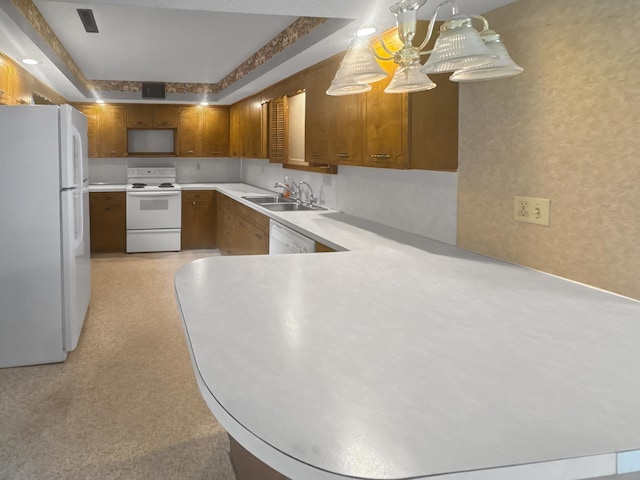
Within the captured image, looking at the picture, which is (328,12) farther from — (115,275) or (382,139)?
(115,275)

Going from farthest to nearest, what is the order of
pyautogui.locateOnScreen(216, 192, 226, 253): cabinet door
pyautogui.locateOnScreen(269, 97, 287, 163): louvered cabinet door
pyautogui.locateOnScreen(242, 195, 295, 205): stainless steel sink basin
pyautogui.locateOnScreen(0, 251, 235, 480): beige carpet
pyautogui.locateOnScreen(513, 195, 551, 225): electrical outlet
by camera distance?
pyautogui.locateOnScreen(216, 192, 226, 253): cabinet door, pyautogui.locateOnScreen(242, 195, 295, 205): stainless steel sink basin, pyautogui.locateOnScreen(269, 97, 287, 163): louvered cabinet door, pyautogui.locateOnScreen(0, 251, 235, 480): beige carpet, pyautogui.locateOnScreen(513, 195, 551, 225): electrical outlet

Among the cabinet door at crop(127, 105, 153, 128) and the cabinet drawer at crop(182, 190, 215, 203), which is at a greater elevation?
the cabinet door at crop(127, 105, 153, 128)

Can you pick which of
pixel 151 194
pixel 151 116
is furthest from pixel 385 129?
pixel 151 116

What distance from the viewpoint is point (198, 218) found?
24.1 ft

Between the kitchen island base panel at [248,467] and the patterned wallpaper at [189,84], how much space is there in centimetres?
239

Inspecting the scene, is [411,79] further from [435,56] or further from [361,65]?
[435,56]

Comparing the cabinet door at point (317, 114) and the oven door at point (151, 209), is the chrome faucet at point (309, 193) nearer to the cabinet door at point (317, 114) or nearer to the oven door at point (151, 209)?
the cabinet door at point (317, 114)

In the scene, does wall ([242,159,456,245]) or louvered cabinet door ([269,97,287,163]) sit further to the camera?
louvered cabinet door ([269,97,287,163])

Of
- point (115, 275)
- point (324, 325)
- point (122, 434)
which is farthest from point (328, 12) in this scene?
point (115, 275)

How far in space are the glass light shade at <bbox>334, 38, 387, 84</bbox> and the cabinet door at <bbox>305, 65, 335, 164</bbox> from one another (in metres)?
1.67

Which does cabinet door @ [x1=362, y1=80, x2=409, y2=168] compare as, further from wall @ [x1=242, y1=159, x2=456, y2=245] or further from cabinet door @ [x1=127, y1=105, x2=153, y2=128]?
cabinet door @ [x1=127, y1=105, x2=153, y2=128]

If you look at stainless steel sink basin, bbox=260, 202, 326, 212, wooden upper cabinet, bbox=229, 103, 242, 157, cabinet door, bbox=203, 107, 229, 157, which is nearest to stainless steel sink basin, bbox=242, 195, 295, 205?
stainless steel sink basin, bbox=260, 202, 326, 212

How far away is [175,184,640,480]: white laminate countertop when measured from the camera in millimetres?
756

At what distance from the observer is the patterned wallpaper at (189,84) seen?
348cm
